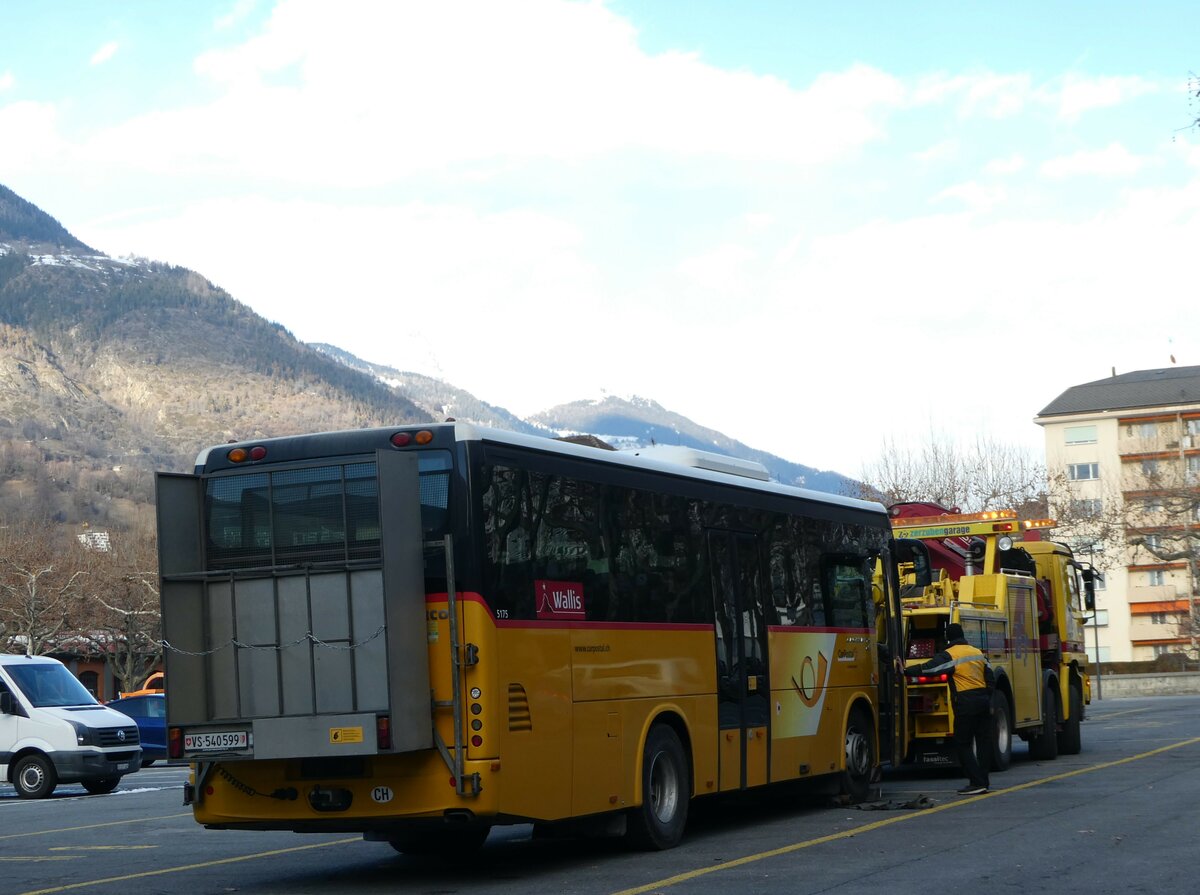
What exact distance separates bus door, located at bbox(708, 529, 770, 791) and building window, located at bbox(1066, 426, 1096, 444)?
9596 cm

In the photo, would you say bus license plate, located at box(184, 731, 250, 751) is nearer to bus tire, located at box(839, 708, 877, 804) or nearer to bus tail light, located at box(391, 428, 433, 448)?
bus tail light, located at box(391, 428, 433, 448)

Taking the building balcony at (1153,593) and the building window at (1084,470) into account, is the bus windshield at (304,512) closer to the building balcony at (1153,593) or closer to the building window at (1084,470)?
the building window at (1084,470)

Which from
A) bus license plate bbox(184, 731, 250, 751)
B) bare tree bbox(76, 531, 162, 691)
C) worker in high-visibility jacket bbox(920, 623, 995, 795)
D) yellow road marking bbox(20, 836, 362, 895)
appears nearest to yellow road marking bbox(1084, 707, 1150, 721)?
worker in high-visibility jacket bbox(920, 623, 995, 795)

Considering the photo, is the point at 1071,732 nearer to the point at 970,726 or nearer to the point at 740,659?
the point at 970,726

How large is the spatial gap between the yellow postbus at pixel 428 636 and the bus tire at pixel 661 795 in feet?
0.08

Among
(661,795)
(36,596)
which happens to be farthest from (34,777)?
(36,596)

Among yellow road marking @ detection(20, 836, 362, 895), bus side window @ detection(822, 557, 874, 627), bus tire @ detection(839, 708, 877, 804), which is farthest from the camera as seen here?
bus tire @ detection(839, 708, 877, 804)

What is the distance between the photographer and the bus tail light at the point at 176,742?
11.8 m

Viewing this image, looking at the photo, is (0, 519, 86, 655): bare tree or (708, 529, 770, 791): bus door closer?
(708, 529, 770, 791): bus door

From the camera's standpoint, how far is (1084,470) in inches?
4178

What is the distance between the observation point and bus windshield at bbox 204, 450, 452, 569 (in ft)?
37.8

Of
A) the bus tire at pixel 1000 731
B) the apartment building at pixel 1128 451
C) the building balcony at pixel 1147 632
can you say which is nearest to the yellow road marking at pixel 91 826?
the bus tire at pixel 1000 731

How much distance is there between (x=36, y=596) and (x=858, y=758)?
180 feet

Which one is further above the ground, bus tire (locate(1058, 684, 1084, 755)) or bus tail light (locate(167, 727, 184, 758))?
bus tail light (locate(167, 727, 184, 758))
